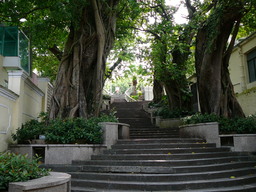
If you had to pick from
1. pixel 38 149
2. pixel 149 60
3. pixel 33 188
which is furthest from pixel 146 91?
pixel 33 188

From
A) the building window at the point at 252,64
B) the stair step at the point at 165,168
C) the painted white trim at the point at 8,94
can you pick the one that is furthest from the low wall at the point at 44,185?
the building window at the point at 252,64

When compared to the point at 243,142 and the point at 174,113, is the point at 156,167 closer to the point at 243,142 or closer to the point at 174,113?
the point at 243,142

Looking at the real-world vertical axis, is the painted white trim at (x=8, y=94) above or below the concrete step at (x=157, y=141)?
above

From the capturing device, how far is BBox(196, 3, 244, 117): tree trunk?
9.57 metres

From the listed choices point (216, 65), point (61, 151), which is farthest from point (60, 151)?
point (216, 65)

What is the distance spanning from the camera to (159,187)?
575cm

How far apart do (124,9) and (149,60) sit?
128 inches

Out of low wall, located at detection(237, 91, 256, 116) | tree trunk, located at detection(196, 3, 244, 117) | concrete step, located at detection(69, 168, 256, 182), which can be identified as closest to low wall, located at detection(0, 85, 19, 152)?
concrete step, located at detection(69, 168, 256, 182)

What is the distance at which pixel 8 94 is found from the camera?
304 inches

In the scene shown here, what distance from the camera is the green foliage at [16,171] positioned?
3.98 metres

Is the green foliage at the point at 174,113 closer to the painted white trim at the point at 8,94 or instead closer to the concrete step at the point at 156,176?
the concrete step at the point at 156,176

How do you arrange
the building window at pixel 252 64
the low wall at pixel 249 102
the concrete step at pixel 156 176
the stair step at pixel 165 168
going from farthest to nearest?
the building window at pixel 252 64 → the low wall at pixel 249 102 → the concrete step at pixel 156 176 → the stair step at pixel 165 168

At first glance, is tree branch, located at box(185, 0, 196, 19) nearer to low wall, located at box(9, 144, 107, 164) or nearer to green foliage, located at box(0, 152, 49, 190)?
low wall, located at box(9, 144, 107, 164)

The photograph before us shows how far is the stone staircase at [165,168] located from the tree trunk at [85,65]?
2.22m
